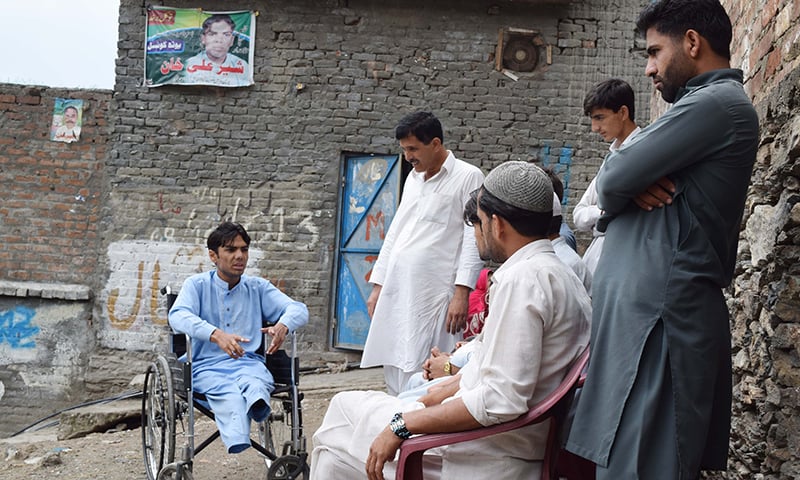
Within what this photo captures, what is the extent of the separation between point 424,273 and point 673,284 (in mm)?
2218

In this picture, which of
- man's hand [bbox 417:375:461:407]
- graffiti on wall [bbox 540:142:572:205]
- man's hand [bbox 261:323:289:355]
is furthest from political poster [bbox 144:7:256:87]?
man's hand [bbox 417:375:461:407]

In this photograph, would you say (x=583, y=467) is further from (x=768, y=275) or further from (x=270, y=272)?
(x=270, y=272)

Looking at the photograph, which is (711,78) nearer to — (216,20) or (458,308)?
(458,308)

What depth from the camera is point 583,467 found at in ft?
8.64

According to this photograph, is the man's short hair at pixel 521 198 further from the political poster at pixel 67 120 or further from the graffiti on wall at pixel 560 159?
the political poster at pixel 67 120

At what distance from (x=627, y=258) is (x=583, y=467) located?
0.71 metres

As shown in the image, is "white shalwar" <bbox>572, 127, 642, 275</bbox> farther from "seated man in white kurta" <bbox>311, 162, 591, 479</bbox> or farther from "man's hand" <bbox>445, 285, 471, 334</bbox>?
"seated man in white kurta" <bbox>311, 162, 591, 479</bbox>

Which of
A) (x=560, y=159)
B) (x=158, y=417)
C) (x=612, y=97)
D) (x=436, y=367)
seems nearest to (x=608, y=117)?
(x=612, y=97)

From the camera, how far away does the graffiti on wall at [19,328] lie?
9.23 m

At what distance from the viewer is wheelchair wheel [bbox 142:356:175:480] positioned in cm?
453

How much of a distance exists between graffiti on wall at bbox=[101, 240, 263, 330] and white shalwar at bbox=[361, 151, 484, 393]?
16.0 feet

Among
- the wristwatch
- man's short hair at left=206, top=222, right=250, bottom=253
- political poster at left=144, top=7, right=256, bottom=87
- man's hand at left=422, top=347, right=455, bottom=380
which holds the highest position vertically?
political poster at left=144, top=7, right=256, bottom=87

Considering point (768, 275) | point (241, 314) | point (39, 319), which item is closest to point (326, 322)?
point (39, 319)

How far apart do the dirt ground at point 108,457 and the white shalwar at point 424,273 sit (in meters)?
1.62
